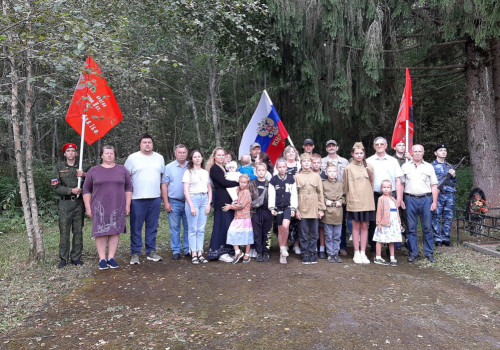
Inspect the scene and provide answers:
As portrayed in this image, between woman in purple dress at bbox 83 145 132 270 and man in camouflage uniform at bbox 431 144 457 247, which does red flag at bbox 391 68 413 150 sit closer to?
man in camouflage uniform at bbox 431 144 457 247

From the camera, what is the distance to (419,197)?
6.01 m

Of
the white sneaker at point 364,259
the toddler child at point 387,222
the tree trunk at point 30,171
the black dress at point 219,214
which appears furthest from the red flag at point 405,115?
the tree trunk at point 30,171

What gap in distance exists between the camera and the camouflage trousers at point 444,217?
691 cm

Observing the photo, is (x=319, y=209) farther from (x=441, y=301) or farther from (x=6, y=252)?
(x=6, y=252)

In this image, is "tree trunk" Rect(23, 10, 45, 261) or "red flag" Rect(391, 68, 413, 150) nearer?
"tree trunk" Rect(23, 10, 45, 261)

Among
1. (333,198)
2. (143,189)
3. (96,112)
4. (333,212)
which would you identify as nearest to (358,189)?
(333,198)

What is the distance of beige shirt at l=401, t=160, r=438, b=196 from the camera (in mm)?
5984

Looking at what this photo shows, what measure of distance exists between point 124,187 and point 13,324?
2.38 meters

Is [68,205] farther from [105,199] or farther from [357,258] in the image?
[357,258]

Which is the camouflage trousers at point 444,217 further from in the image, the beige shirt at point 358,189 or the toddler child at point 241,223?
the toddler child at point 241,223

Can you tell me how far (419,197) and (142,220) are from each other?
13.8 feet

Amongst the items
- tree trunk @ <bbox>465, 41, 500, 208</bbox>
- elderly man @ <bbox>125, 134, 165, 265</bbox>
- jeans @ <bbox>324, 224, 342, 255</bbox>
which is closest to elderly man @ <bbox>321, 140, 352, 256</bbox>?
jeans @ <bbox>324, 224, 342, 255</bbox>

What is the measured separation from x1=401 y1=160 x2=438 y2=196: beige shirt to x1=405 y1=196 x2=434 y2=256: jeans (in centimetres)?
12

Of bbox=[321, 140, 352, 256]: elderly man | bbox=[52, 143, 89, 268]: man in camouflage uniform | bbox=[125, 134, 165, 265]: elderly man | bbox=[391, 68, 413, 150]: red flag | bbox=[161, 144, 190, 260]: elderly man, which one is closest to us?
bbox=[52, 143, 89, 268]: man in camouflage uniform
